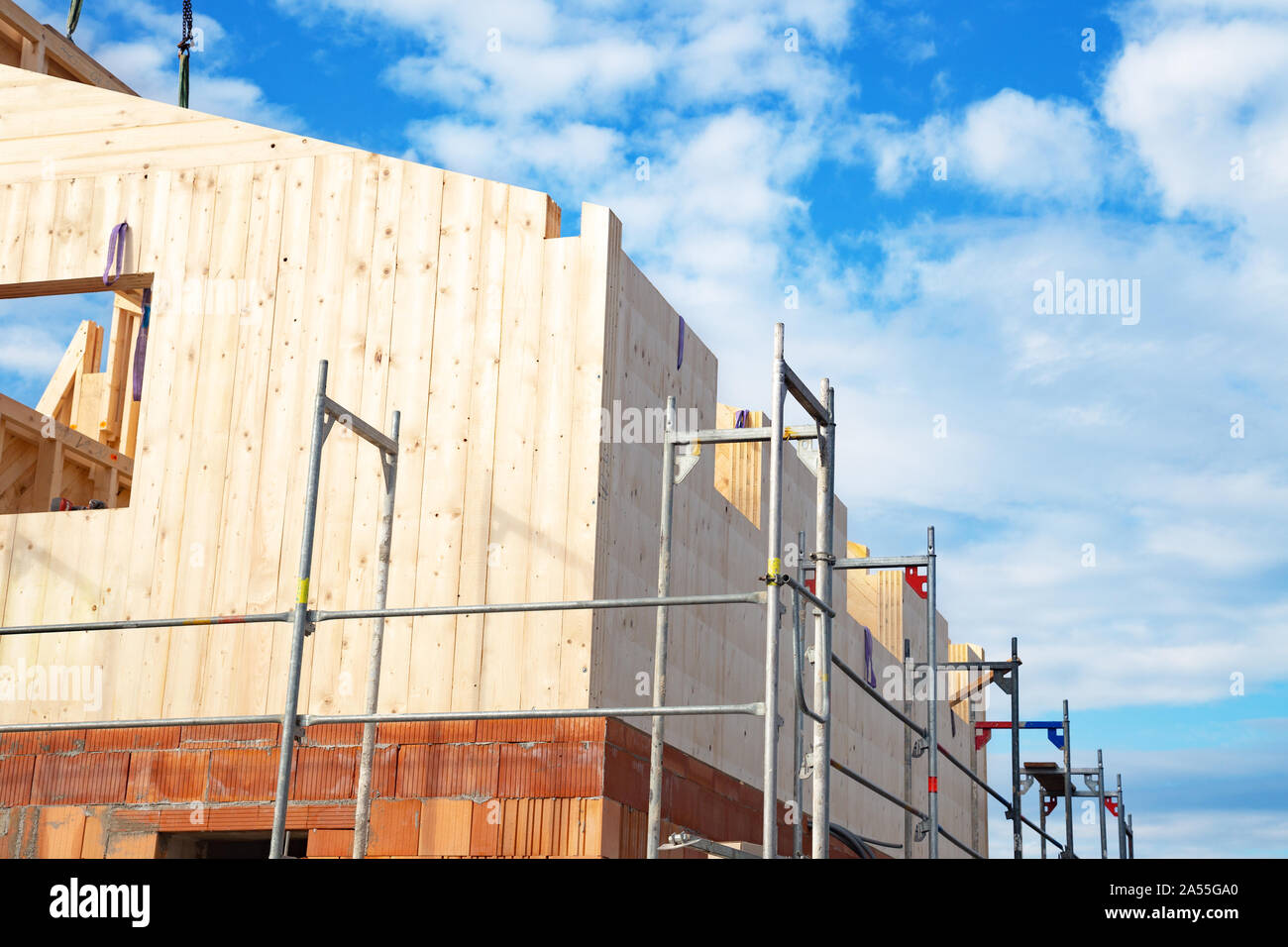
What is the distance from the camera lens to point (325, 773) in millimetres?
8727

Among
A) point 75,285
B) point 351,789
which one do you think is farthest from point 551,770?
point 75,285

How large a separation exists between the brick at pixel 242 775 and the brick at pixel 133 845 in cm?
49

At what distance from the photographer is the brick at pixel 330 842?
8492 mm

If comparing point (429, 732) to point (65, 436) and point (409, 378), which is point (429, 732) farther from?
point (65, 436)

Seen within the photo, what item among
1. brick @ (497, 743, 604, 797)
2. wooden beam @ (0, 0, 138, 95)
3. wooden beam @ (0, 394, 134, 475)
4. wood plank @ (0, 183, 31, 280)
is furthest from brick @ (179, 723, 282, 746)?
wooden beam @ (0, 0, 138, 95)

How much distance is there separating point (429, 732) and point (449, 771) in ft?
0.90

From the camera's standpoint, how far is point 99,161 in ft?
34.2

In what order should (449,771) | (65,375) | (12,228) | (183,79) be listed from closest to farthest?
(449,771), (12,228), (65,375), (183,79)

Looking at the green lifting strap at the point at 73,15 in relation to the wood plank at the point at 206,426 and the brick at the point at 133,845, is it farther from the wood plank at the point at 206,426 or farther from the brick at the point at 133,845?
the brick at the point at 133,845

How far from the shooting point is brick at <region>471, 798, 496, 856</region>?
8219 millimetres

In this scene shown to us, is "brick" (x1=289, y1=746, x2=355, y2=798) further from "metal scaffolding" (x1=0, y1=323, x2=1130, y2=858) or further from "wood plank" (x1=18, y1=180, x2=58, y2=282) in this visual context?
"wood plank" (x1=18, y1=180, x2=58, y2=282)
